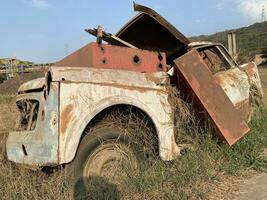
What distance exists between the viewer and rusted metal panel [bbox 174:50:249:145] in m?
5.52

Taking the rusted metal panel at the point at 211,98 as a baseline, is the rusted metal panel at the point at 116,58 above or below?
above

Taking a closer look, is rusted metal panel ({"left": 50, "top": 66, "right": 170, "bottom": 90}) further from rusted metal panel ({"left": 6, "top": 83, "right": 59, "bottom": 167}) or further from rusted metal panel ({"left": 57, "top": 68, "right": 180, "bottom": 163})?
rusted metal panel ({"left": 6, "top": 83, "right": 59, "bottom": 167})

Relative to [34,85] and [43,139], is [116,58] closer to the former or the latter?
[34,85]

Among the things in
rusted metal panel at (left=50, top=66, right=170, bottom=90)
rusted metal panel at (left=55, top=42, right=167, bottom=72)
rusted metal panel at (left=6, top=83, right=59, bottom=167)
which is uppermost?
rusted metal panel at (left=55, top=42, right=167, bottom=72)

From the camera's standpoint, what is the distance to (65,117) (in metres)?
4.54

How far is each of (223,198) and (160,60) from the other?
6.48 feet

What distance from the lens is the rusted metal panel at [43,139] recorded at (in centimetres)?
451

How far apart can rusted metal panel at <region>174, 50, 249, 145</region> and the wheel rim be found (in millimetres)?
1152

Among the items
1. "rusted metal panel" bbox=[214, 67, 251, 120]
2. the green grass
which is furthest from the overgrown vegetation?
"rusted metal panel" bbox=[214, 67, 251, 120]

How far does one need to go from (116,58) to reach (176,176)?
162 cm

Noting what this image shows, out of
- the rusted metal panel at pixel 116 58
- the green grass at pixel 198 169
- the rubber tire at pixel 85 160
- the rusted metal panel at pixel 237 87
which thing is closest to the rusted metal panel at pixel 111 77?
the rusted metal panel at pixel 116 58

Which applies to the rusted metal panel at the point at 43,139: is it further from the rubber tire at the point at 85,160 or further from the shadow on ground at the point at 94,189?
the shadow on ground at the point at 94,189

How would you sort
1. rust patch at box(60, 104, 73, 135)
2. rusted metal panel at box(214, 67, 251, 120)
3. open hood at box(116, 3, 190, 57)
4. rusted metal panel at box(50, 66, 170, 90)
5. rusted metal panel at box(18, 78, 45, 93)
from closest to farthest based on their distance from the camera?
rust patch at box(60, 104, 73, 135) < rusted metal panel at box(50, 66, 170, 90) < rusted metal panel at box(18, 78, 45, 93) < open hood at box(116, 3, 190, 57) < rusted metal panel at box(214, 67, 251, 120)

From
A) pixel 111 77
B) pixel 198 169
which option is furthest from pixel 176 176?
pixel 111 77
